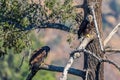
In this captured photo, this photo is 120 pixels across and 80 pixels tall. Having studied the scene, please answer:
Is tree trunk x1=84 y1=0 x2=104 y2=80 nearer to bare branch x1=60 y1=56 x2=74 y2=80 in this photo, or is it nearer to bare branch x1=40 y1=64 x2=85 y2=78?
bare branch x1=40 y1=64 x2=85 y2=78

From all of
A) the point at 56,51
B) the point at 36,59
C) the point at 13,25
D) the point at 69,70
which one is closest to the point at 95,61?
the point at 69,70

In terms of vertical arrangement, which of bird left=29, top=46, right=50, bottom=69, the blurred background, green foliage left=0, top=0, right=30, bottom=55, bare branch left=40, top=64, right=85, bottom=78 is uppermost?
green foliage left=0, top=0, right=30, bottom=55

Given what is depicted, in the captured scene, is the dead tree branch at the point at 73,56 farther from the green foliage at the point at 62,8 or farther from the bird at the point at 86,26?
the green foliage at the point at 62,8

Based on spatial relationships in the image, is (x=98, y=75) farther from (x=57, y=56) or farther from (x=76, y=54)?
(x=57, y=56)

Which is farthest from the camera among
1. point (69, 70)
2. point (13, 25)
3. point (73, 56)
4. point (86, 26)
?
point (13, 25)

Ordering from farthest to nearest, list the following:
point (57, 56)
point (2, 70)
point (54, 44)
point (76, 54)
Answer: point (54, 44)
point (57, 56)
point (2, 70)
point (76, 54)

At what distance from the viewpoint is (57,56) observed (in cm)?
10975

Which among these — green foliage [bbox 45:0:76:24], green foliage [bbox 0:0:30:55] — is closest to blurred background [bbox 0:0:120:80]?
green foliage [bbox 0:0:30:55]

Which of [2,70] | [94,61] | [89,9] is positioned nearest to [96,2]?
[89,9]

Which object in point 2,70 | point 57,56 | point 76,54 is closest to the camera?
point 76,54

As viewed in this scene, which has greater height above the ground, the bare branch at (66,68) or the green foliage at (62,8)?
the green foliage at (62,8)

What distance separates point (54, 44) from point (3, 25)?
329 feet

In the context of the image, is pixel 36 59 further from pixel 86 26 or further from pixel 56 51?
pixel 56 51

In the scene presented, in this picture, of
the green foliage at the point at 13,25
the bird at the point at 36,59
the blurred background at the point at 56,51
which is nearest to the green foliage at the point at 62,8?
the green foliage at the point at 13,25
